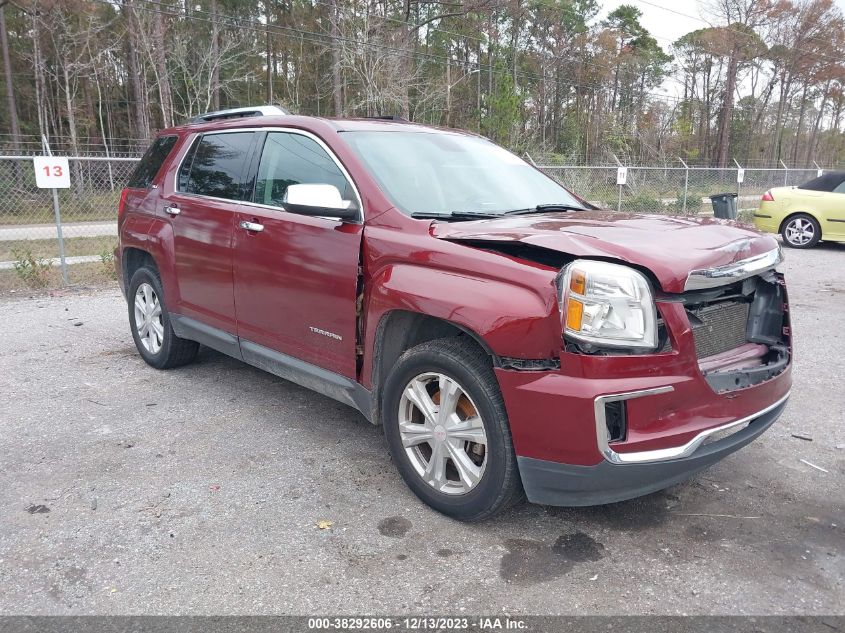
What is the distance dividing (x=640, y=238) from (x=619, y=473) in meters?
1.00

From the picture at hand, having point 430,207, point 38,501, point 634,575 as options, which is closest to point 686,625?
point 634,575

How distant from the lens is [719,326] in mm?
2914

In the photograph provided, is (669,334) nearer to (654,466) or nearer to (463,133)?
(654,466)

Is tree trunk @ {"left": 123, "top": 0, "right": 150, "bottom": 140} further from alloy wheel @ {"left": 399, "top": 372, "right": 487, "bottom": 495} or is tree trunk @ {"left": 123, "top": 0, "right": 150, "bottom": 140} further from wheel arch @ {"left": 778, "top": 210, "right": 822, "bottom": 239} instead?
alloy wheel @ {"left": 399, "top": 372, "right": 487, "bottom": 495}

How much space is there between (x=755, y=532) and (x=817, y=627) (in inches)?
25.8

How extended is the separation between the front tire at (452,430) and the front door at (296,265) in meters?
0.46

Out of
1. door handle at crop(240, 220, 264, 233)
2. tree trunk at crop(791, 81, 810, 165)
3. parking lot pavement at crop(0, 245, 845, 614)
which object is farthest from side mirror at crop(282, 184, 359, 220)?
tree trunk at crop(791, 81, 810, 165)

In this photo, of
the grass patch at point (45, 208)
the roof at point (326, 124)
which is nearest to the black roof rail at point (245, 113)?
the roof at point (326, 124)

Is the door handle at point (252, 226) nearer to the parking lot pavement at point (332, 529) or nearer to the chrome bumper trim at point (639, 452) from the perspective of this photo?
the parking lot pavement at point (332, 529)

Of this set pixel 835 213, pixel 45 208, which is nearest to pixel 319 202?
pixel 45 208

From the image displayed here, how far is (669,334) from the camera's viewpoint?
261 cm

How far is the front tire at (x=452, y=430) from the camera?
278 cm

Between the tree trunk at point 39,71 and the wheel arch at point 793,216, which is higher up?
the tree trunk at point 39,71

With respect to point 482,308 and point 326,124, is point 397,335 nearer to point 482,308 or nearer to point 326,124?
point 482,308
